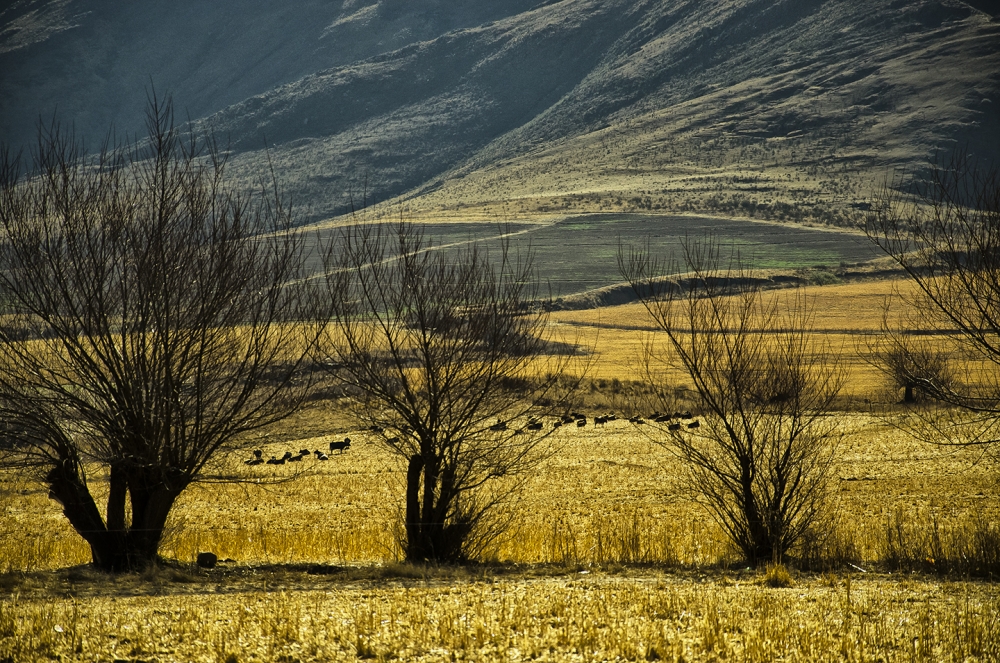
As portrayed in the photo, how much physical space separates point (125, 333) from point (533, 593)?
5.88 metres

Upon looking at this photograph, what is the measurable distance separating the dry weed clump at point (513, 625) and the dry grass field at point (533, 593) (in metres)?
0.02

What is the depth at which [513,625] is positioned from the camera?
8.60 m

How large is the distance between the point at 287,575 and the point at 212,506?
13.2 meters

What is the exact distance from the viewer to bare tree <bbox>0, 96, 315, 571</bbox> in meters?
11.0

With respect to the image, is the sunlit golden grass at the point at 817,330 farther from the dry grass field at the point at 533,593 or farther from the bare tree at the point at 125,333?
the bare tree at the point at 125,333

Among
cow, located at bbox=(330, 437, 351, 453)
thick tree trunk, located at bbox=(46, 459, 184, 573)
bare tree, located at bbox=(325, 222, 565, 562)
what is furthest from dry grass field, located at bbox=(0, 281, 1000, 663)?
cow, located at bbox=(330, 437, 351, 453)

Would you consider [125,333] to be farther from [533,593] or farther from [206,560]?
[533,593]

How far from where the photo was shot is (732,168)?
156m

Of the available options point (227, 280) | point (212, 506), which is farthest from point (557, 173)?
point (227, 280)

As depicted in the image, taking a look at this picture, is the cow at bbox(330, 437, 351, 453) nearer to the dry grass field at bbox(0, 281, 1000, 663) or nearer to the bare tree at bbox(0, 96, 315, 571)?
the dry grass field at bbox(0, 281, 1000, 663)

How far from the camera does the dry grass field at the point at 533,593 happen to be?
7805 mm

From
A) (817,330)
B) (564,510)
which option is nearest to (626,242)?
(817,330)

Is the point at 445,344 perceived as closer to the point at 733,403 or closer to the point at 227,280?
the point at 227,280

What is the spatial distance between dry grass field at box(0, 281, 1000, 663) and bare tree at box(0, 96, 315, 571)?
0.90 m
